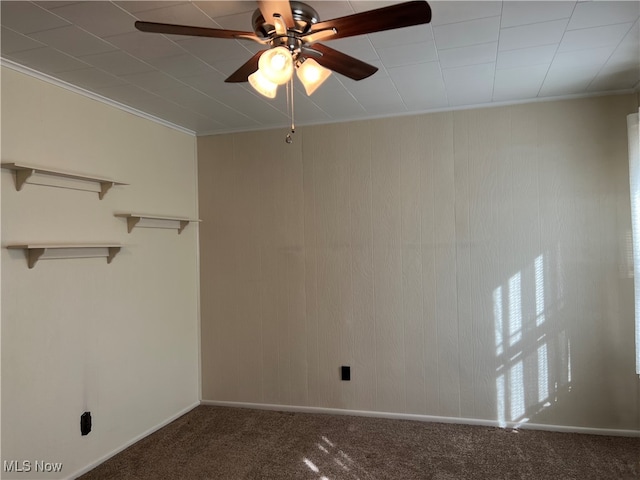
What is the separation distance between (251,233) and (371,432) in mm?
1841

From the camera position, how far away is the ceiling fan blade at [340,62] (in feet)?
5.62

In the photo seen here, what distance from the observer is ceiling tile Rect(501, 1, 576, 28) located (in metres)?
1.86

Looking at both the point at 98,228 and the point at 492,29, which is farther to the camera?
the point at 98,228

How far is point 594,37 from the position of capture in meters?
2.18

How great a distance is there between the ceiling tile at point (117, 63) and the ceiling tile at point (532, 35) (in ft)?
6.15

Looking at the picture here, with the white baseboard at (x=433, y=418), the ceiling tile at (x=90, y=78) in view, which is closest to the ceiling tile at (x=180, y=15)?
the ceiling tile at (x=90, y=78)

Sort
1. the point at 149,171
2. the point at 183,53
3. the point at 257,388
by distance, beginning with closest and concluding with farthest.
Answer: the point at 183,53 → the point at 149,171 → the point at 257,388

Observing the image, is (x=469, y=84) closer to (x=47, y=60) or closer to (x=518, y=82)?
(x=518, y=82)

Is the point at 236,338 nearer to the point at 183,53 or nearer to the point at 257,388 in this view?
the point at 257,388

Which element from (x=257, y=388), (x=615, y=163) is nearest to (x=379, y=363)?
(x=257, y=388)

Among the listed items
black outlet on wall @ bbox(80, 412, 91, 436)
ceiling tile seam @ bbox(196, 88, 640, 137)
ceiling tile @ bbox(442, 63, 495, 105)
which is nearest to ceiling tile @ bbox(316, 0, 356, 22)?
ceiling tile @ bbox(442, 63, 495, 105)

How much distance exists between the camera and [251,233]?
381 centimetres

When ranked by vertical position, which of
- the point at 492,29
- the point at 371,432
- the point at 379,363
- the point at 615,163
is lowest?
the point at 371,432

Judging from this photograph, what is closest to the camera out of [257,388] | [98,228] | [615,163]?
[98,228]
